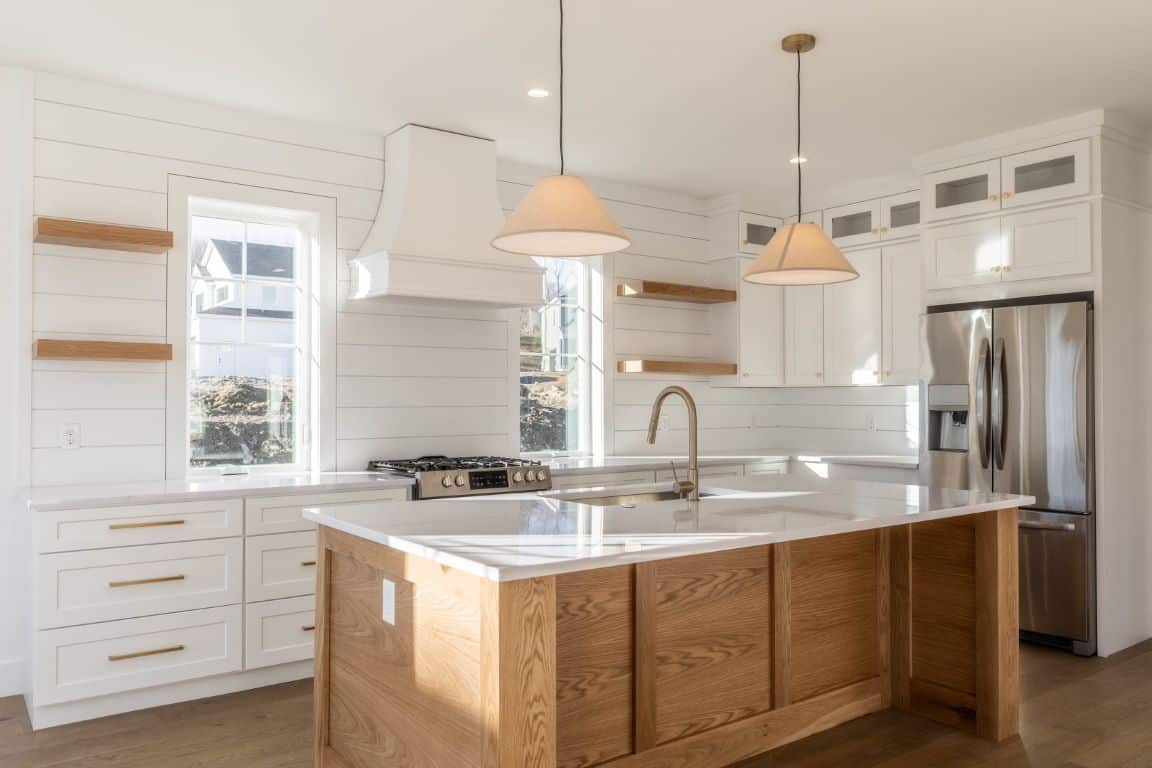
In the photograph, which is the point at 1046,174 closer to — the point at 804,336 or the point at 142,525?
the point at 804,336

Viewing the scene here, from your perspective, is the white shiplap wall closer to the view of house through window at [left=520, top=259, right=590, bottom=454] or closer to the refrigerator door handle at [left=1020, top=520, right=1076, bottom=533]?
the view of house through window at [left=520, top=259, right=590, bottom=454]

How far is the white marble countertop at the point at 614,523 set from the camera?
202 centimetres

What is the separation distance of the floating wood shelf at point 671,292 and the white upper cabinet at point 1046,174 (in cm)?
179

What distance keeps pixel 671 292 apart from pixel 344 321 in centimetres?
207

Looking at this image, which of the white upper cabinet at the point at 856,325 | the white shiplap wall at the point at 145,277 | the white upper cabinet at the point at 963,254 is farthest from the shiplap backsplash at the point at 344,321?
the white upper cabinet at the point at 963,254

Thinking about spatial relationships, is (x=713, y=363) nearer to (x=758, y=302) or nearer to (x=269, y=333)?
(x=758, y=302)

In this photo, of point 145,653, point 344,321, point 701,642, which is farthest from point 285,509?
point 701,642

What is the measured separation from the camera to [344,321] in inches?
176

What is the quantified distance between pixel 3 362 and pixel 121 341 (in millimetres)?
443

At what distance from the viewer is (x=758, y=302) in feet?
19.4

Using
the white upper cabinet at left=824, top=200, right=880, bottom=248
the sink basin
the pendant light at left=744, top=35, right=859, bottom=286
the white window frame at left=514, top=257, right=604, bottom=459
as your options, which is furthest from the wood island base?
the white upper cabinet at left=824, top=200, right=880, bottom=248

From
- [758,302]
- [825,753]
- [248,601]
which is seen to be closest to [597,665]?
[825,753]

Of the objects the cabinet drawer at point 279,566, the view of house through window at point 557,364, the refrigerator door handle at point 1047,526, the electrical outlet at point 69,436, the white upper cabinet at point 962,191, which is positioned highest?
the white upper cabinet at point 962,191

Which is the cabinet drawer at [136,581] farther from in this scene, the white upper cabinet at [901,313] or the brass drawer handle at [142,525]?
the white upper cabinet at [901,313]
